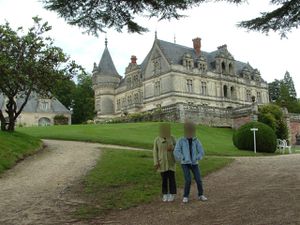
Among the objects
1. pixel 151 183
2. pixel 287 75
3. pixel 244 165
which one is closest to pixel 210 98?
pixel 287 75

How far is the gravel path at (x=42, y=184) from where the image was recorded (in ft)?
28.1

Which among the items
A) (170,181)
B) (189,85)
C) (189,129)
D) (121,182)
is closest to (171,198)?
(170,181)

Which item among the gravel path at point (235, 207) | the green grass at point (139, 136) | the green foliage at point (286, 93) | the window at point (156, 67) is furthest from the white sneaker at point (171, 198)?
the green foliage at point (286, 93)

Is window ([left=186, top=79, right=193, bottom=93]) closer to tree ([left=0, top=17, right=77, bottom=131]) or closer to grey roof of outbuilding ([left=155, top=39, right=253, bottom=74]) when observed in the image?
grey roof of outbuilding ([left=155, top=39, right=253, bottom=74])

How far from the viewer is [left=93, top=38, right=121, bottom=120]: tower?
64938 millimetres

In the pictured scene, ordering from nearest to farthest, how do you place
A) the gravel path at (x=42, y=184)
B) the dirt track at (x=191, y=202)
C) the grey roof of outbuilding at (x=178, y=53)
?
the dirt track at (x=191, y=202), the gravel path at (x=42, y=184), the grey roof of outbuilding at (x=178, y=53)

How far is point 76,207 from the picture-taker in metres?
9.22

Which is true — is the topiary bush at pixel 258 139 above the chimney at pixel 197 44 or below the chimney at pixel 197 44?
below

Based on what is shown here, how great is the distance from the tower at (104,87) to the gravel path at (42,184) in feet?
149

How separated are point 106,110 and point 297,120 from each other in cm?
3029

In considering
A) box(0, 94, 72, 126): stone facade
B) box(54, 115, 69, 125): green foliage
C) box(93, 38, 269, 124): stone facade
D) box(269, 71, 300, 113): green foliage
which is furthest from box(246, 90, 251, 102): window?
box(54, 115, 69, 125): green foliage

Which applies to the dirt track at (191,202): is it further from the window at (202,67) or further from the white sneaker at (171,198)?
the window at (202,67)

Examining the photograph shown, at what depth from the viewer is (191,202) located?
29.7ft

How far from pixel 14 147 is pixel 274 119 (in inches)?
910
